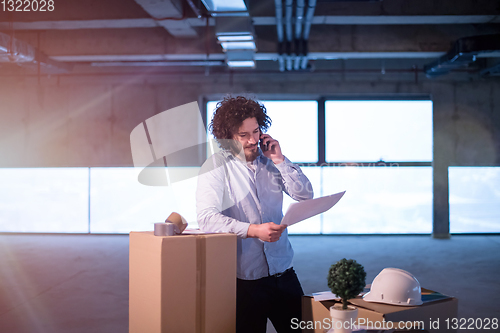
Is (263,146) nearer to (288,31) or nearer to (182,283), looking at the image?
(182,283)

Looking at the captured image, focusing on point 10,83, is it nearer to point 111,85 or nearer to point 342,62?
point 111,85

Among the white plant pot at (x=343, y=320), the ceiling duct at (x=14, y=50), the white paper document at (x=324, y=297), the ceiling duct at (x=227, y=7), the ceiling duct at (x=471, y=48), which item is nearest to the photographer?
the white plant pot at (x=343, y=320)

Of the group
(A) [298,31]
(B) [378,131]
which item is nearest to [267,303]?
(A) [298,31]

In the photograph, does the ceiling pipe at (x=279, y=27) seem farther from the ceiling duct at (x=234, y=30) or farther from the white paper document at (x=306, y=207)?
the white paper document at (x=306, y=207)

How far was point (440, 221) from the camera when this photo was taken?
7418 mm

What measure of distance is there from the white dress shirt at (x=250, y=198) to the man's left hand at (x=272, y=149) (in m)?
0.03

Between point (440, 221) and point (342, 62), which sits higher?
point (342, 62)

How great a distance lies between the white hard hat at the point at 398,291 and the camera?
1.32 m

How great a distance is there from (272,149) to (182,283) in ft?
2.16

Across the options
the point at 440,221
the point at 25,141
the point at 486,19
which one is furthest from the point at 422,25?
the point at 25,141

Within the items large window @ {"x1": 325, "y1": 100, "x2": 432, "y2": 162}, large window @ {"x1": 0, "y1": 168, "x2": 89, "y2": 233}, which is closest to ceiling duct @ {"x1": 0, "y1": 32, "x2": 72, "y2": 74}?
large window @ {"x1": 0, "y1": 168, "x2": 89, "y2": 233}

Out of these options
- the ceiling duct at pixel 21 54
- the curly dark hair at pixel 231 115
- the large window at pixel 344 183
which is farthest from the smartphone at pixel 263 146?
the large window at pixel 344 183

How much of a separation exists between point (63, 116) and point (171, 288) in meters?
7.69

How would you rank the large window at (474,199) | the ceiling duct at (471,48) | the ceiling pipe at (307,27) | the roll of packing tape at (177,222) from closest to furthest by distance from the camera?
the roll of packing tape at (177,222) < the ceiling pipe at (307,27) < the ceiling duct at (471,48) < the large window at (474,199)
